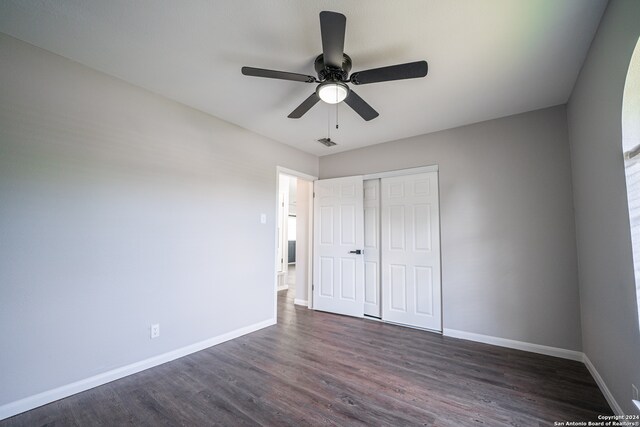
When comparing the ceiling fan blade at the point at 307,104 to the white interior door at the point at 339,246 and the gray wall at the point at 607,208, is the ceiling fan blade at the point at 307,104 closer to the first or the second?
the gray wall at the point at 607,208

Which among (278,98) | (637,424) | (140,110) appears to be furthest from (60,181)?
(637,424)

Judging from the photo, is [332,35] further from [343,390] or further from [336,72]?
[343,390]

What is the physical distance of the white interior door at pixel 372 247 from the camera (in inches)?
157

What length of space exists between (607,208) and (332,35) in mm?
2181

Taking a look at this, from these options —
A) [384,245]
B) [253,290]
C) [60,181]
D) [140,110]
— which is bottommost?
[253,290]

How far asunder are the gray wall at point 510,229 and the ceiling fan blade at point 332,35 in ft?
7.56

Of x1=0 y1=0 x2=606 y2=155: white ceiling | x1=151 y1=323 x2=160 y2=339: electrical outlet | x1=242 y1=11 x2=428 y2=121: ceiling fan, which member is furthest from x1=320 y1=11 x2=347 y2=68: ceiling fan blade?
x1=151 y1=323 x2=160 y2=339: electrical outlet

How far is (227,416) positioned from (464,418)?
162cm

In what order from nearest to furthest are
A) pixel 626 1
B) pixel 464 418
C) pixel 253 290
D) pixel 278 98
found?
pixel 626 1, pixel 464 418, pixel 278 98, pixel 253 290

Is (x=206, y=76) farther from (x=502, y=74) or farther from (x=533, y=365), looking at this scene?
(x=533, y=365)

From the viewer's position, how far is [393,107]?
284 cm

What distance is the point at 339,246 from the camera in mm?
4203

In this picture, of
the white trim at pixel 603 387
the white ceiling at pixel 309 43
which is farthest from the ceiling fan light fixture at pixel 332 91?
the white trim at pixel 603 387

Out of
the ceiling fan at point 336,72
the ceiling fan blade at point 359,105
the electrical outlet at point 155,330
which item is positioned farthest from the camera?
the electrical outlet at point 155,330
